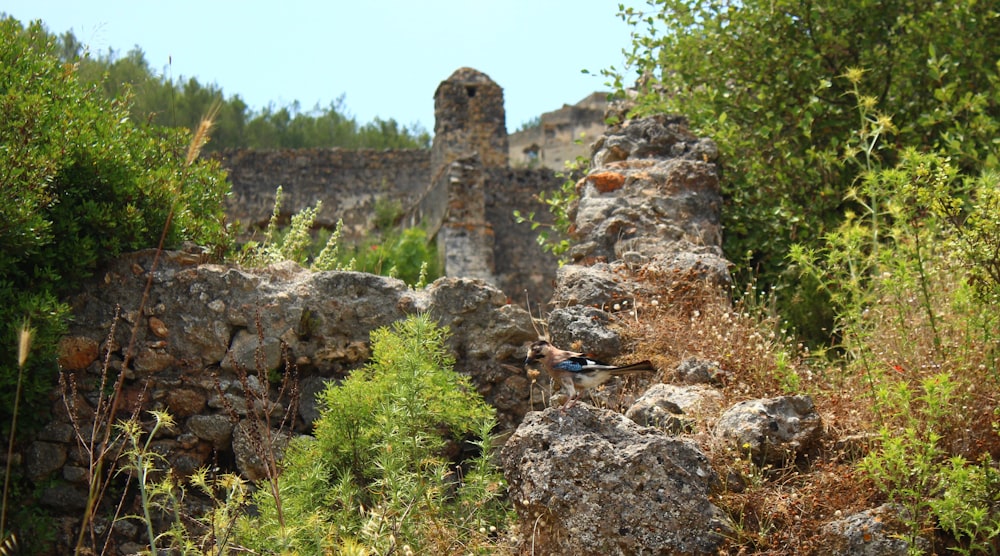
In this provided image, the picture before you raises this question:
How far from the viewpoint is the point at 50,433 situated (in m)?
5.49

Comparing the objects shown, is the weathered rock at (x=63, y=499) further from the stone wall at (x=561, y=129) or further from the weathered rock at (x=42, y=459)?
the stone wall at (x=561, y=129)

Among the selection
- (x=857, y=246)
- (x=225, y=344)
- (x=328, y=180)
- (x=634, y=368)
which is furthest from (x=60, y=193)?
(x=328, y=180)

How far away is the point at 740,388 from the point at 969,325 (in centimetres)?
98

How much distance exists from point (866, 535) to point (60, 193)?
435 centimetres

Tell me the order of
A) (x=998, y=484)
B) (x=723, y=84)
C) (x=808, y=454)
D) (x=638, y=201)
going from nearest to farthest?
(x=998, y=484) → (x=808, y=454) → (x=638, y=201) → (x=723, y=84)

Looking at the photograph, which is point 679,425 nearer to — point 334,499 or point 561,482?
point 561,482

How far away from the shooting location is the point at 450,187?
14273 mm

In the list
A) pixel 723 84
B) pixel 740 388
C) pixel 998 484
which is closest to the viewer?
pixel 998 484

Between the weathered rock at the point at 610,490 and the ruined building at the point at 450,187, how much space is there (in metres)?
9.85

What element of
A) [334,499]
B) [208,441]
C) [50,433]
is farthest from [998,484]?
[50,433]

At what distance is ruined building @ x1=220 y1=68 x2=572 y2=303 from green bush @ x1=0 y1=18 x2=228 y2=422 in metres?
7.78

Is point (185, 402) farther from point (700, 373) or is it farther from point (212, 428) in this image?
point (700, 373)

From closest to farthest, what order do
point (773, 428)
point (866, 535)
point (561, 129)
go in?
point (866, 535), point (773, 428), point (561, 129)

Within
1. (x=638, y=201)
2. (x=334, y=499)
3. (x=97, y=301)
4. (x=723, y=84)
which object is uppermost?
(x=723, y=84)
